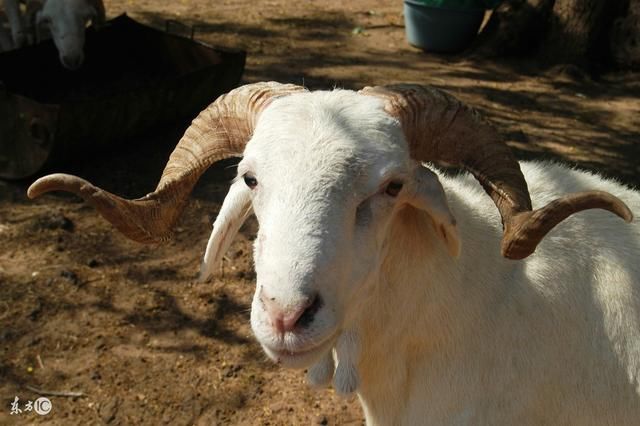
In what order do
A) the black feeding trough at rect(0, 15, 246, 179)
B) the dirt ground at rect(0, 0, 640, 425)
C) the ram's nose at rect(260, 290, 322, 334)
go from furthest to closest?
the black feeding trough at rect(0, 15, 246, 179)
the dirt ground at rect(0, 0, 640, 425)
the ram's nose at rect(260, 290, 322, 334)

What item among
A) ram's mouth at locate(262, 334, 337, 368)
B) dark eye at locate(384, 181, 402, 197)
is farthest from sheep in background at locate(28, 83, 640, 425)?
ram's mouth at locate(262, 334, 337, 368)

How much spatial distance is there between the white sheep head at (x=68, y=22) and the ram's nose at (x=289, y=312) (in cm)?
640

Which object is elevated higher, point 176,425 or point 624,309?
point 624,309

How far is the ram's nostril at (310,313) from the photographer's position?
247 centimetres

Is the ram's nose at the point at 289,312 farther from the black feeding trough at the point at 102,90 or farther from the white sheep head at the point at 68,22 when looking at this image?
the white sheep head at the point at 68,22

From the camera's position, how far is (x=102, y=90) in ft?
28.0

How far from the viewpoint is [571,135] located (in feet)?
27.0

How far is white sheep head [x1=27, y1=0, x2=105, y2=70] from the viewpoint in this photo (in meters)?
8.05

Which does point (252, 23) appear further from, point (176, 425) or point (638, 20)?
point (176, 425)

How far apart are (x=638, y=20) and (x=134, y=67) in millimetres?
6430

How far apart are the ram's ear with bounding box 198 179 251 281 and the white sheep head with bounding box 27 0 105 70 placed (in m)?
5.26

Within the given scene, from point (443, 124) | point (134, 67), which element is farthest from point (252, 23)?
point (443, 124)

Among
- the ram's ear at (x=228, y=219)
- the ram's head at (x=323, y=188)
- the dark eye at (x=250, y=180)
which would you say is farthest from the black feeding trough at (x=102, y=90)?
the dark eye at (x=250, y=180)

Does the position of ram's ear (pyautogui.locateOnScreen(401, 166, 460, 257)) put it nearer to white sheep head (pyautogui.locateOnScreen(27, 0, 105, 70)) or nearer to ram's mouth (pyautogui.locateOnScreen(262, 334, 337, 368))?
ram's mouth (pyautogui.locateOnScreen(262, 334, 337, 368))
